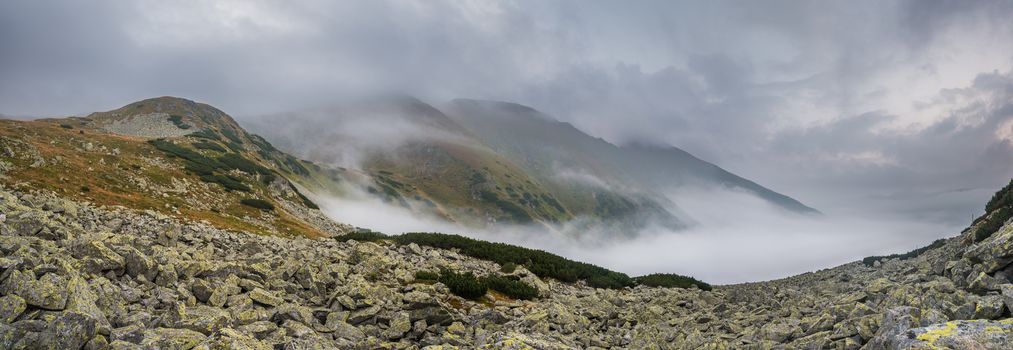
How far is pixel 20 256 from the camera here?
10547mm

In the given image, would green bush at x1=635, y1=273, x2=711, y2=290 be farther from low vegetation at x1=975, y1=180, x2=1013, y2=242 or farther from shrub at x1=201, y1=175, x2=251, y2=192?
shrub at x1=201, y1=175, x2=251, y2=192

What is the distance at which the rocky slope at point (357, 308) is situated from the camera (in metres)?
8.88

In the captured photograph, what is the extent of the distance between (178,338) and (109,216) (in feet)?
80.9

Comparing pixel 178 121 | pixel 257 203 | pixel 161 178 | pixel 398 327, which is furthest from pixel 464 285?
pixel 178 121

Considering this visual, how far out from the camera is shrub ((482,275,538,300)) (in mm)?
24953

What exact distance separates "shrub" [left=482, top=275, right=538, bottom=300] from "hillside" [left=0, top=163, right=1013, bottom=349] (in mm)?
206

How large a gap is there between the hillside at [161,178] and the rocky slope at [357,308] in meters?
23.1

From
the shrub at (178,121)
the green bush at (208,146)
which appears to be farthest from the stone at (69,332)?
the shrub at (178,121)

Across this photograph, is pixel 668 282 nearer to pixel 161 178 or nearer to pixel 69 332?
pixel 69 332

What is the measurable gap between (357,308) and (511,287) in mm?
10841

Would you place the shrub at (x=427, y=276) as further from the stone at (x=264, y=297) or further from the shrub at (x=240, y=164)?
the shrub at (x=240, y=164)

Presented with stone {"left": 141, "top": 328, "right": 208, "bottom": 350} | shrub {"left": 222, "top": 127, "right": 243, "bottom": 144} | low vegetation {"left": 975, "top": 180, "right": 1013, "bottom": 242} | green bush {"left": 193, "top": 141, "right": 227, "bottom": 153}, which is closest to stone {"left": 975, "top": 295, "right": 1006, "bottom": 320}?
stone {"left": 141, "top": 328, "right": 208, "bottom": 350}

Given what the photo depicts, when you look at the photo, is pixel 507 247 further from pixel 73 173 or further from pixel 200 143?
pixel 200 143

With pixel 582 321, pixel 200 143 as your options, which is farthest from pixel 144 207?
pixel 200 143
